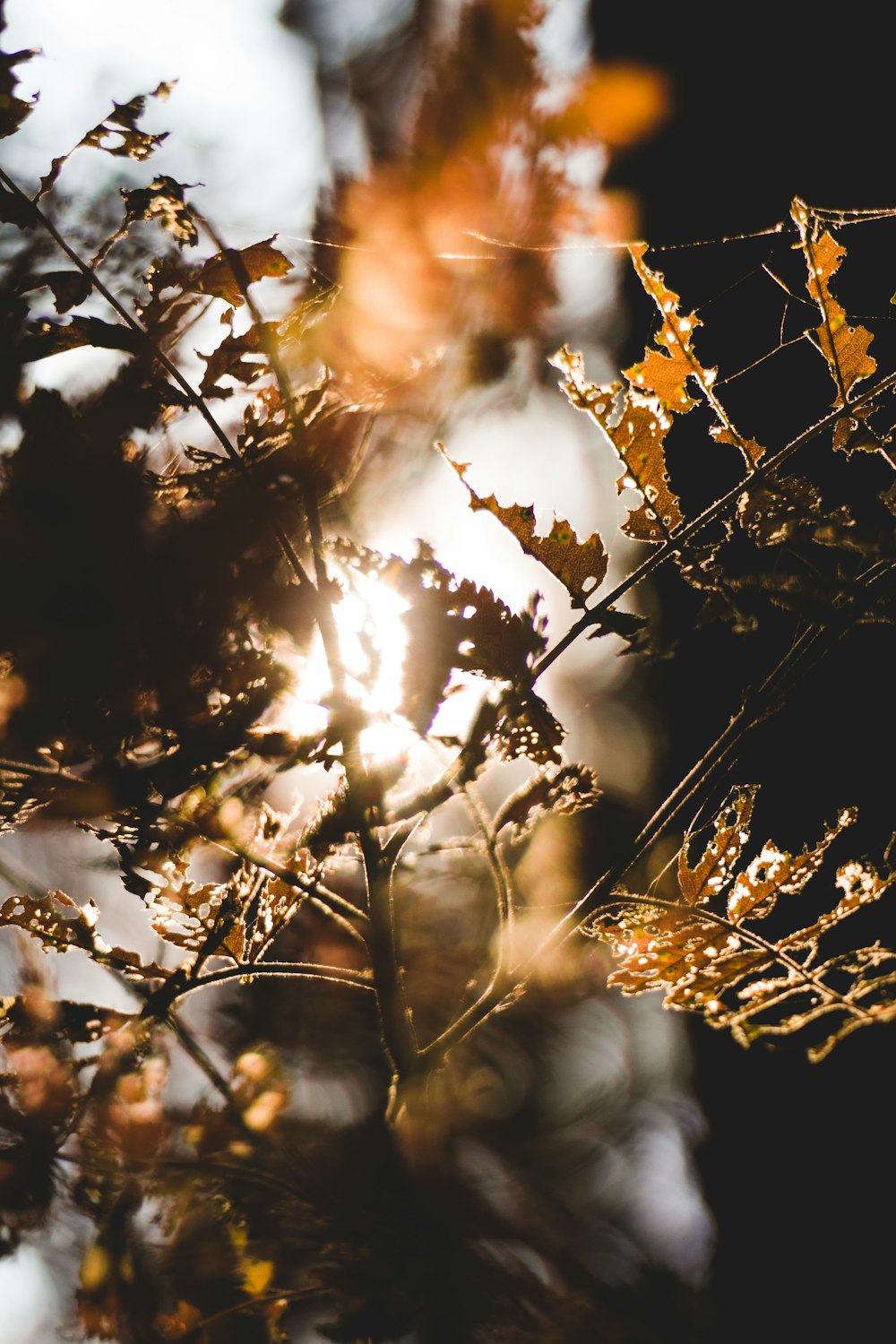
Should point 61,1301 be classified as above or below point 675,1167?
above

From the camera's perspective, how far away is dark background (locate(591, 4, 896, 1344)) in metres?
1.00

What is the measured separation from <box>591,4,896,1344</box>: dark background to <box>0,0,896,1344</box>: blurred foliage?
0.41m

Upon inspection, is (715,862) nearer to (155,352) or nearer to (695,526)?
(695,526)

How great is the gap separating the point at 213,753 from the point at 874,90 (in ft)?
5.13

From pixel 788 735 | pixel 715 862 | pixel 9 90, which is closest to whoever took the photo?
pixel 9 90

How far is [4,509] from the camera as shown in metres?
0.45

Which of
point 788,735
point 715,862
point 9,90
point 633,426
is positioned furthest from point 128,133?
point 788,735

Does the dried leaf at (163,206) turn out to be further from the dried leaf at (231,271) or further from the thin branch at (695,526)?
the thin branch at (695,526)

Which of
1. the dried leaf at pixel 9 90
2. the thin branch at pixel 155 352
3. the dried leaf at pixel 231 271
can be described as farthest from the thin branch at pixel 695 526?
the dried leaf at pixel 9 90

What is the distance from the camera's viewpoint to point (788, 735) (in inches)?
41.4

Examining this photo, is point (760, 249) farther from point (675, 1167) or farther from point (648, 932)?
point (675, 1167)

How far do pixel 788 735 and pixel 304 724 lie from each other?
0.87m

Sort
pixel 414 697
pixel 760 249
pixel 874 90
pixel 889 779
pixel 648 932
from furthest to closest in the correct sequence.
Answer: pixel 874 90
pixel 889 779
pixel 760 249
pixel 648 932
pixel 414 697

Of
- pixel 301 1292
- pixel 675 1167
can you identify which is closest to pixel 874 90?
pixel 301 1292
